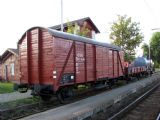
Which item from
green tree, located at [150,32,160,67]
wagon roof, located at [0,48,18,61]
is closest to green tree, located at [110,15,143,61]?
wagon roof, located at [0,48,18,61]

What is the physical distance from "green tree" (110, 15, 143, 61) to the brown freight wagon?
2482 cm

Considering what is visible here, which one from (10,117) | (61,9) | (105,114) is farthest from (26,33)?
(61,9)

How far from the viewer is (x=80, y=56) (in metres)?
16.6

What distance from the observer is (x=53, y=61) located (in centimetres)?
1409

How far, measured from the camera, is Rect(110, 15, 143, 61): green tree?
42.4 m

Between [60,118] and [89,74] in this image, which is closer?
[60,118]

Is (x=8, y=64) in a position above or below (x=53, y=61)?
above

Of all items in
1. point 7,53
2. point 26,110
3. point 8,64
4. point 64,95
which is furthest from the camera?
point 7,53

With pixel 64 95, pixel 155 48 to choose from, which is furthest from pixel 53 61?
pixel 155 48

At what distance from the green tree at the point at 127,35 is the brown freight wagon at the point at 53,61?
24821 millimetres

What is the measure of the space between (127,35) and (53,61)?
98.4ft

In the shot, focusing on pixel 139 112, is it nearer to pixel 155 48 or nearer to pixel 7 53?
pixel 7 53

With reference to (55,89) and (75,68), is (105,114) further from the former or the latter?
(75,68)

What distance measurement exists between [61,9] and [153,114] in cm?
1424
